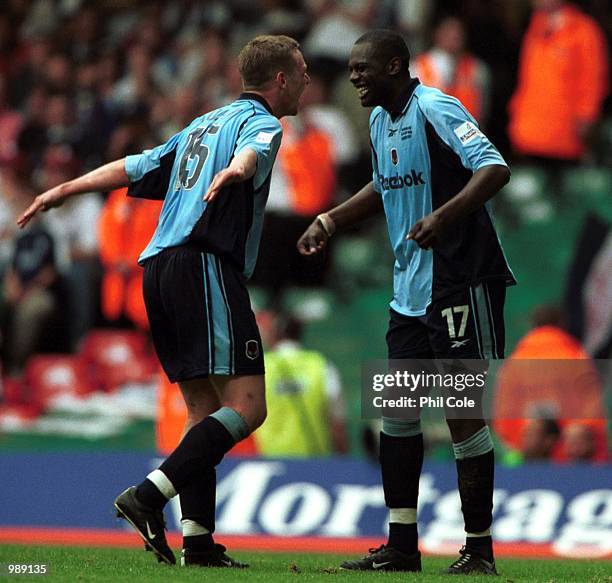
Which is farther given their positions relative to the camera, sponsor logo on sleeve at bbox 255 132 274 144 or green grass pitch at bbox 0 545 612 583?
sponsor logo on sleeve at bbox 255 132 274 144

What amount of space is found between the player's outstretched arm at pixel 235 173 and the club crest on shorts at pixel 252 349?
56 centimetres

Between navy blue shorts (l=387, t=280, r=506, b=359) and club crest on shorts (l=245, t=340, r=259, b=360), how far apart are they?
58cm

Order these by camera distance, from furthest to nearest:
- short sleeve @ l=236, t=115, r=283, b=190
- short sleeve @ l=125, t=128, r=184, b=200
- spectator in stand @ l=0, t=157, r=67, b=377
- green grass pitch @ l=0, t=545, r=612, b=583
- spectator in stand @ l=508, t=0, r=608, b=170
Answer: spectator in stand @ l=0, t=157, r=67, b=377, spectator in stand @ l=508, t=0, r=608, b=170, short sleeve @ l=125, t=128, r=184, b=200, short sleeve @ l=236, t=115, r=283, b=190, green grass pitch @ l=0, t=545, r=612, b=583

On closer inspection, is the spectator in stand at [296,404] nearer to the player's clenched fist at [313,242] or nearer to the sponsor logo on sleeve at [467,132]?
the player's clenched fist at [313,242]

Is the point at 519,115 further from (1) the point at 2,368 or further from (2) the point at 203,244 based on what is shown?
(2) the point at 203,244

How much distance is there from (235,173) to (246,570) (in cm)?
138

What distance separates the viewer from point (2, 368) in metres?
12.1

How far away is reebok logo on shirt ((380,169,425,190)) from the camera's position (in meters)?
4.93

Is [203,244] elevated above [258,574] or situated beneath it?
elevated above

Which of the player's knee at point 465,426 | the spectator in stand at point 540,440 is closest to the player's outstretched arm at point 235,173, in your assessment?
the player's knee at point 465,426

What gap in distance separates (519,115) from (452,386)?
6.82 meters

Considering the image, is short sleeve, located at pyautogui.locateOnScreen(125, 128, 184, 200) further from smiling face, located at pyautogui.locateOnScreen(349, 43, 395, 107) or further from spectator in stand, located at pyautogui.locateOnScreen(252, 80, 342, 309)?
spectator in stand, located at pyautogui.locateOnScreen(252, 80, 342, 309)

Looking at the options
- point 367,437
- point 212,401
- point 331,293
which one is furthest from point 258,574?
point 331,293

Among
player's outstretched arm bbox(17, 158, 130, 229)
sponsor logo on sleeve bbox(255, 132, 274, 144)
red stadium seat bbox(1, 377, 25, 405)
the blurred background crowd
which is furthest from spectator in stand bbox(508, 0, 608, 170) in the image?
sponsor logo on sleeve bbox(255, 132, 274, 144)
